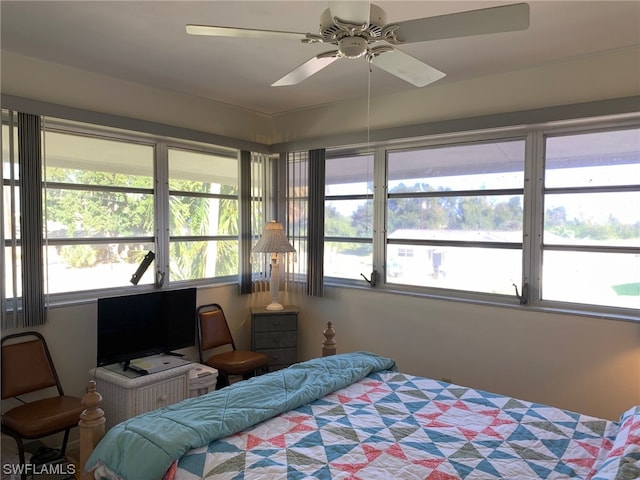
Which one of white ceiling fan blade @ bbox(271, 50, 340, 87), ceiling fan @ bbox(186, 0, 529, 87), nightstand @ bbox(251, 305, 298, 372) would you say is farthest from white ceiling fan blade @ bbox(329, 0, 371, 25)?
nightstand @ bbox(251, 305, 298, 372)

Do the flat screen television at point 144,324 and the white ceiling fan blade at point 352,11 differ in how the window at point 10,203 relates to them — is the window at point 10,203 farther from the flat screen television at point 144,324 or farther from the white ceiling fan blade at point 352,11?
the white ceiling fan blade at point 352,11

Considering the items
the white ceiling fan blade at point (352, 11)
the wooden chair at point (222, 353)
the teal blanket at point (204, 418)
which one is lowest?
the wooden chair at point (222, 353)

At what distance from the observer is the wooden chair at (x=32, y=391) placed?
2.47 m

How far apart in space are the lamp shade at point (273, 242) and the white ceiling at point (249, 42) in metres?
1.17

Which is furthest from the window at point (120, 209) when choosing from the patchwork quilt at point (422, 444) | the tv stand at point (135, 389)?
the patchwork quilt at point (422, 444)

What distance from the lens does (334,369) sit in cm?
252

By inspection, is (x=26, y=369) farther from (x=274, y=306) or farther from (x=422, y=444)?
(x=422, y=444)

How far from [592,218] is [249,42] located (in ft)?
8.06

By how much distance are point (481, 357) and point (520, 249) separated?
0.84 metres

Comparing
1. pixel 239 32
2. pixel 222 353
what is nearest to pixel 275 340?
pixel 222 353

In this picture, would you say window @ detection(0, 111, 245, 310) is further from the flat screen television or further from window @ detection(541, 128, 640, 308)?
window @ detection(541, 128, 640, 308)

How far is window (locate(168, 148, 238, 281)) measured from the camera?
3.80 m

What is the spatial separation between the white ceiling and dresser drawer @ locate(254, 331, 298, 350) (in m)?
2.11

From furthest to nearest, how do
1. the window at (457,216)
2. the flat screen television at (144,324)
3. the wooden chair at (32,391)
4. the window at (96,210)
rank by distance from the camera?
1. the window at (457,216)
2. the window at (96,210)
3. the flat screen television at (144,324)
4. the wooden chair at (32,391)
